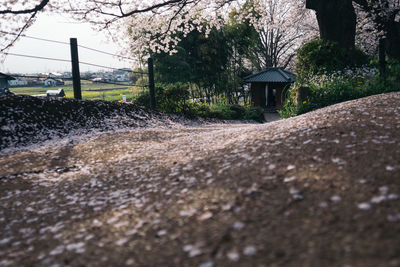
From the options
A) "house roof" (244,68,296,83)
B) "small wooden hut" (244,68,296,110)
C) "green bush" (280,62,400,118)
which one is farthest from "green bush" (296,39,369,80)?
"small wooden hut" (244,68,296,110)

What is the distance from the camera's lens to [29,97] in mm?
10688

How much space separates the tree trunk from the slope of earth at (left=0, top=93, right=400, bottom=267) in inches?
339

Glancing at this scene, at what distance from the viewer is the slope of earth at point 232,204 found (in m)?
2.51

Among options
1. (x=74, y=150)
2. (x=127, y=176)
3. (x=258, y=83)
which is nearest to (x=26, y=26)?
(x=74, y=150)

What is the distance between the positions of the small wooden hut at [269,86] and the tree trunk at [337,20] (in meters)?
16.7

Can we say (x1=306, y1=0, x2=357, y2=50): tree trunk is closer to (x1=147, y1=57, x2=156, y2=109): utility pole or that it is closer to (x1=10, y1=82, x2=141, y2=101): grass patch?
(x1=147, y1=57, x2=156, y2=109): utility pole

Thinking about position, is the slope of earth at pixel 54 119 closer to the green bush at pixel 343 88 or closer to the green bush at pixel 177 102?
the green bush at pixel 177 102

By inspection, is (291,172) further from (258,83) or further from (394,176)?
(258,83)

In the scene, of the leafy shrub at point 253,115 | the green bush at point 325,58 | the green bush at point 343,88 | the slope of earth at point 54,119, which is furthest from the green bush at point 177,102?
the green bush at point 343,88

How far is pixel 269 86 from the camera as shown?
3297 centimetres

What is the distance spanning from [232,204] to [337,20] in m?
12.9

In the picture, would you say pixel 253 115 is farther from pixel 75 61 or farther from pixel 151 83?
pixel 75 61

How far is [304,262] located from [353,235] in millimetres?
536

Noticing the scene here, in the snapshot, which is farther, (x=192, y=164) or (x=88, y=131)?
(x=88, y=131)
